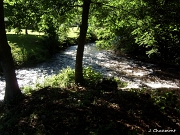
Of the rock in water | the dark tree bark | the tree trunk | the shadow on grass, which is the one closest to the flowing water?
the rock in water

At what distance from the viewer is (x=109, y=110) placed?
6.47 m

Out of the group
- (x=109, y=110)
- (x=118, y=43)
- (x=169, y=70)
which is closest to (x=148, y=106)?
(x=109, y=110)

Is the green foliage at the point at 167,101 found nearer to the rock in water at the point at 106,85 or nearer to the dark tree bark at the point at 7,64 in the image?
the rock in water at the point at 106,85

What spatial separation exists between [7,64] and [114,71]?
11.1 m

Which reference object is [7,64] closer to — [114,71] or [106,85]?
[106,85]

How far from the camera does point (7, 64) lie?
27.1 feet

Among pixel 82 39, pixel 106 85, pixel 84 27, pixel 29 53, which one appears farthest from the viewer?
pixel 29 53

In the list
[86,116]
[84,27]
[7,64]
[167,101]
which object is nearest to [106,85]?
[84,27]

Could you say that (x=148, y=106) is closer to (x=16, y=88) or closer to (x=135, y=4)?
(x=135, y=4)

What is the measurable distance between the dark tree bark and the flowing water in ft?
11.6

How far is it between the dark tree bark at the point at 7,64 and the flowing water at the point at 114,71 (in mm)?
3539

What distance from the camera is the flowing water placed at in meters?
14.8

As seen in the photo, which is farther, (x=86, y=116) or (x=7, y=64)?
(x=7, y=64)

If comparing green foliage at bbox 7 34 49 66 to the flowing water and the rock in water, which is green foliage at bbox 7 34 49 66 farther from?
the rock in water
